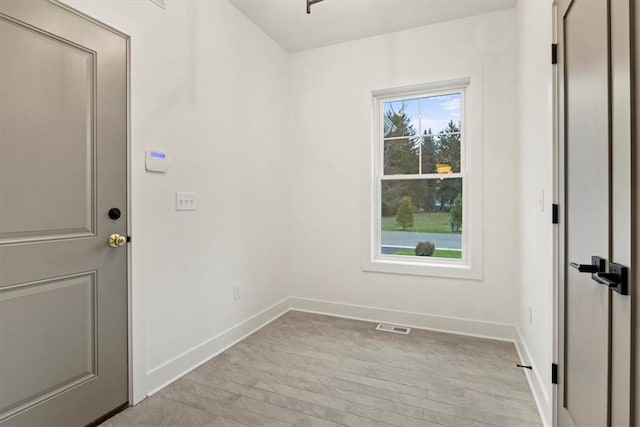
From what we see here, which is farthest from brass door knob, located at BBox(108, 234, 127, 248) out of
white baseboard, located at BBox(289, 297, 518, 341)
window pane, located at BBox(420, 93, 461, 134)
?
window pane, located at BBox(420, 93, 461, 134)

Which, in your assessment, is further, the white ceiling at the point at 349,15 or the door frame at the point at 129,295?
the white ceiling at the point at 349,15

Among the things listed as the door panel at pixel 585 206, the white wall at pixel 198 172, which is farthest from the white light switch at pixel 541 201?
the white wall at pixel 198 172

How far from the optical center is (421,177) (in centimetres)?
330

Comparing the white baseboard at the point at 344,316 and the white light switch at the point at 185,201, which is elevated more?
the white light switch at the point at 185,201

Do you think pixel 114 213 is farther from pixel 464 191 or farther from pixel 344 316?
pixel 464 191

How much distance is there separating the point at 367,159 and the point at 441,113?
865mm

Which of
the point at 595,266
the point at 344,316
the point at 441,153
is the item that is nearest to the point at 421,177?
the point at 441,153

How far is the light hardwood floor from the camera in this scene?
1.83 meters

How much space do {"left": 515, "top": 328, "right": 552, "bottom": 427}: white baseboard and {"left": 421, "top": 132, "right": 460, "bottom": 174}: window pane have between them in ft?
5.45

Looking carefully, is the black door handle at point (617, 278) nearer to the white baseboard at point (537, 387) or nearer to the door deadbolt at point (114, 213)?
the white baseboard at point (537, 387)

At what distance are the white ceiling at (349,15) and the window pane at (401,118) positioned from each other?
718mm

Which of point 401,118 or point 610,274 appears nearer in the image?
point 610,274

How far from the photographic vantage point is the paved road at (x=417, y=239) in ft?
10.5

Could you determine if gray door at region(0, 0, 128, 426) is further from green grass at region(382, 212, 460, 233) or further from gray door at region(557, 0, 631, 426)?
green grass at region(382, 212, 460, 233)
